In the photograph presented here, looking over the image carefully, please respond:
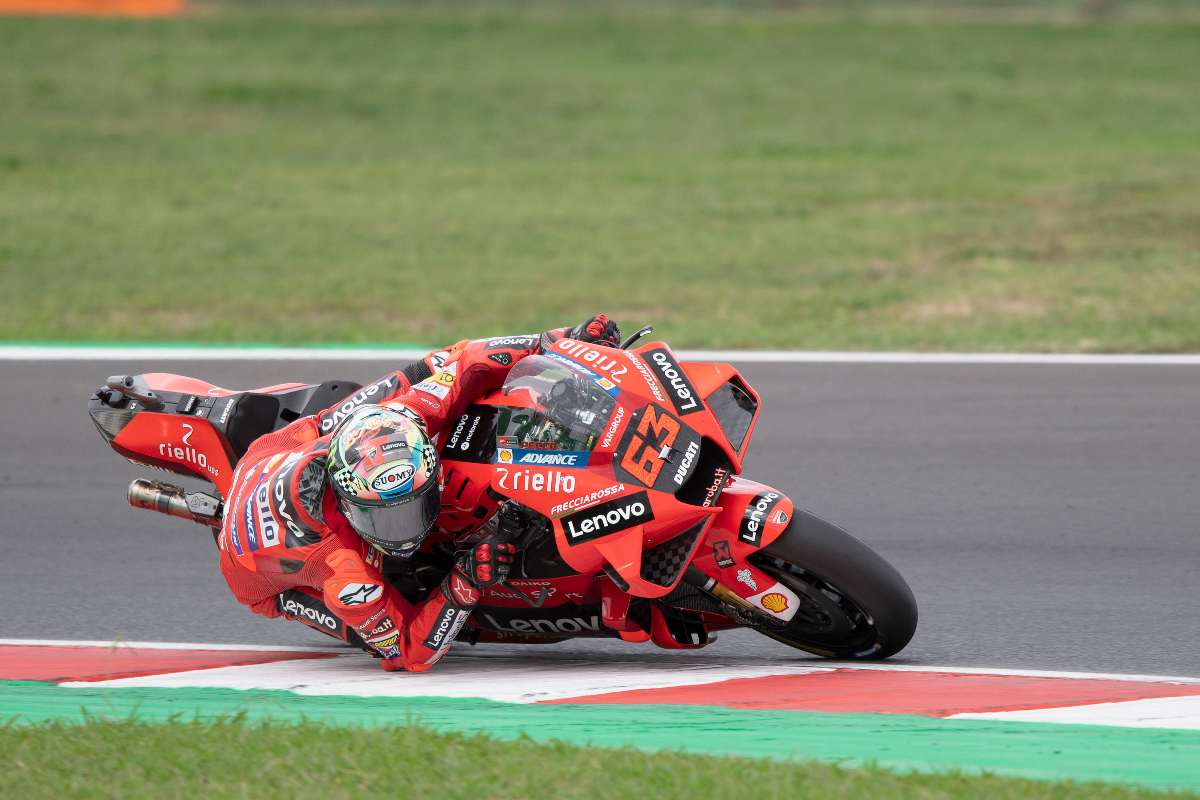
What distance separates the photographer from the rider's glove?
200 inches

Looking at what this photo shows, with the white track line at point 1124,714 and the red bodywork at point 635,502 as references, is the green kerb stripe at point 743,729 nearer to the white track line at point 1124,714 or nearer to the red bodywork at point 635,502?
the white track line at point 1124,714

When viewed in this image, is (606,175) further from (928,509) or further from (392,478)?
(392,478)

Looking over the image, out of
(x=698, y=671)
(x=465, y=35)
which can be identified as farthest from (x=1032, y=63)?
(x=698, y=671)

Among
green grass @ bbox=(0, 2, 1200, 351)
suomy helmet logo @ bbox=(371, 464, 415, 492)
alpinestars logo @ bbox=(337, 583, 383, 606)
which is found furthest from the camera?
green grass @ bbox=(0, 2, 1200, 351)

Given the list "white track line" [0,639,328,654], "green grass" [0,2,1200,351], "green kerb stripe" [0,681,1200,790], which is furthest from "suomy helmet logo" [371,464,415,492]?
"green grass" [0,2,1200,351]

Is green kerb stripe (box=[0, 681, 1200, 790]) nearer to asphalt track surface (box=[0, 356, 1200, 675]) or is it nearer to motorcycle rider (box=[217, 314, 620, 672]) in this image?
motorcycle rider (box=[217, 314, 620, 672])

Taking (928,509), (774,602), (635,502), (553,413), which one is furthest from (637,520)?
(928,509)

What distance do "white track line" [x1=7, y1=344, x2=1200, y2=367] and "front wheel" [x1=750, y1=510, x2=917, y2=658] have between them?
13.7 feet

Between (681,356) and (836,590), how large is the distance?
468 cm

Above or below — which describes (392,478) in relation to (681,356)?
above

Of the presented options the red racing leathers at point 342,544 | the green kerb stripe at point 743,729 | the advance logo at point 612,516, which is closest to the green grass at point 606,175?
the red racing leathers at point 342,544

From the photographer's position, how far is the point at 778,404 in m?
8.43

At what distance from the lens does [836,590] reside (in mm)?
4969

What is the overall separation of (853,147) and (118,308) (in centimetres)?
759
